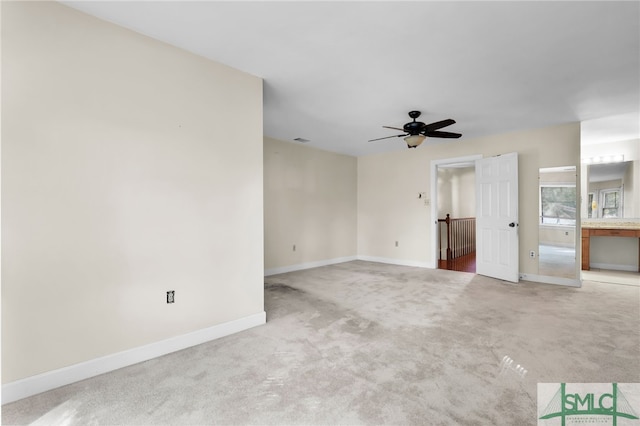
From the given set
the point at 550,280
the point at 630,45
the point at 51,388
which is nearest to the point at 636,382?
the point at 630,45

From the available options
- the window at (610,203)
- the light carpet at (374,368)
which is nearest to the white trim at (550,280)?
the light carpet at (374,368)

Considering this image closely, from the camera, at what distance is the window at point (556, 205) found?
4.66 meters

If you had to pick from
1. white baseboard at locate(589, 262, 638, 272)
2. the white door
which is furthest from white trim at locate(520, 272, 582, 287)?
white baseboard at locate(589, 262, 638, 272)

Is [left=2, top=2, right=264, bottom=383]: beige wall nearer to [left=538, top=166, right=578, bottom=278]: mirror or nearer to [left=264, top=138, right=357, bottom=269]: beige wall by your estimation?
[left=264, top=138, right=357, bottom=269]: beige wall

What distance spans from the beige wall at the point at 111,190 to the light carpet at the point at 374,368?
0.39 m

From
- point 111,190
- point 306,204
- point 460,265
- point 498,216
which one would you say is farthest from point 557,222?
point 111,190

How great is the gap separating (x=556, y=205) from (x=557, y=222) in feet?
0.95

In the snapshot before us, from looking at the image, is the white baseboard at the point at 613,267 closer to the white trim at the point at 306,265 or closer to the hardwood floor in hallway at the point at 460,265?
the hardwood floor in hallway at the point at 460,265

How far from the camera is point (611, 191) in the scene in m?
5.68

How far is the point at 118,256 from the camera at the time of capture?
2195mm

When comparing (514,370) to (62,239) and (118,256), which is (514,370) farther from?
(62,239)

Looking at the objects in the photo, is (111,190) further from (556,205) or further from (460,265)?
(460,265)

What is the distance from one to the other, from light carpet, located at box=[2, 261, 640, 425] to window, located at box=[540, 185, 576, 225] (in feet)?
4.72

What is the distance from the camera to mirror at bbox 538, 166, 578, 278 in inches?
182
